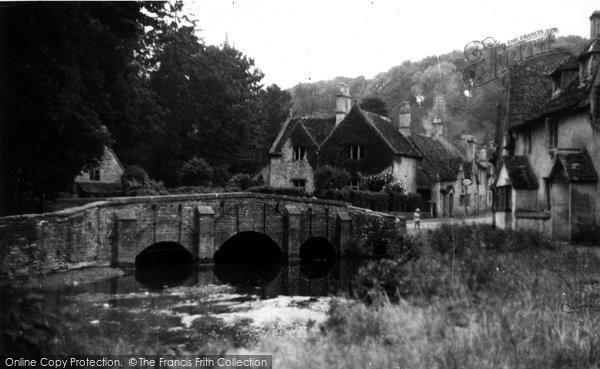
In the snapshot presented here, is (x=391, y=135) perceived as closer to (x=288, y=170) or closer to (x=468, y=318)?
(x=288, y=170)

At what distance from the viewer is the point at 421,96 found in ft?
194

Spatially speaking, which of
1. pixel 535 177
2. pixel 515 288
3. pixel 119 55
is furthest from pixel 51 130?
pixel 535 177

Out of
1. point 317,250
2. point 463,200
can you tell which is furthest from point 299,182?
point 463,200

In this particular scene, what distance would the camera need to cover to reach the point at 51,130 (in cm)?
1755

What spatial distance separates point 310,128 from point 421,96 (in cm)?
1996

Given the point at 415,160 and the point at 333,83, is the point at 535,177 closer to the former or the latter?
the point at 415,160

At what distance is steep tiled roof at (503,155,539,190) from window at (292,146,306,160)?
19856 mm

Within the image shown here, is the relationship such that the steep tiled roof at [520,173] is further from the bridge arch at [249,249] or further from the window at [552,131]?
the bridge arch at [249,249]

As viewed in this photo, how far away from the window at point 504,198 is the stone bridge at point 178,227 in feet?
13.6

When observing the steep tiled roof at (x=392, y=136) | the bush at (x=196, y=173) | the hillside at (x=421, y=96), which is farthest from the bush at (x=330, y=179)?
the hillside at (x=421, y=96)

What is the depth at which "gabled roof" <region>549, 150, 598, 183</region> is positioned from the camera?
1880 cm

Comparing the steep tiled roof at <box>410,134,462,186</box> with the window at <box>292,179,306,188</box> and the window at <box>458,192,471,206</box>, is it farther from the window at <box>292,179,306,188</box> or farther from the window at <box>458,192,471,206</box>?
the window at <box>292,179,306,188</box>

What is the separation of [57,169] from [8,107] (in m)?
6.45

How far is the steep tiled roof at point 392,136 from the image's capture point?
39.4m
